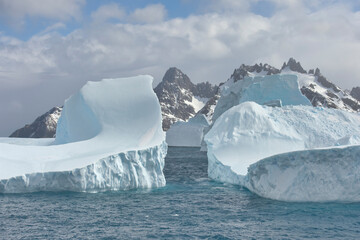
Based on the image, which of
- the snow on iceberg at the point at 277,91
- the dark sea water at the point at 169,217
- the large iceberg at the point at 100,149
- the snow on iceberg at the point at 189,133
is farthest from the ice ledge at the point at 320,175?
the snow on iceberg at the point at 189,133

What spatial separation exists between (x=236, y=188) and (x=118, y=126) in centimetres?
742

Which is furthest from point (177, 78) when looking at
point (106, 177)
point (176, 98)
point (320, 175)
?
point (320, 175)

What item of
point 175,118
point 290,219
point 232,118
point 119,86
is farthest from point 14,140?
point 175,118

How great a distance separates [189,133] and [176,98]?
60331mm

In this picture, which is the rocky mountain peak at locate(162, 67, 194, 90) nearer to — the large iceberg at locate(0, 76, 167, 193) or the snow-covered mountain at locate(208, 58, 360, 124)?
the snow-covered mountain at locate(208, 58, 360, 124)

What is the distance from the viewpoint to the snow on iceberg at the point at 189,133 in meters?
66.9

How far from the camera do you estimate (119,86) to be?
24938 mm

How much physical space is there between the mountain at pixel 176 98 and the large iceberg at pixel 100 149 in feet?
228

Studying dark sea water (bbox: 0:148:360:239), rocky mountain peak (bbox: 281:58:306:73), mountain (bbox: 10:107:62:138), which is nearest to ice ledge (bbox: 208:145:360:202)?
dark sea water (bbox: 0:148:360:239)

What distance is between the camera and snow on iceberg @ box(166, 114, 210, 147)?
66.9 meters

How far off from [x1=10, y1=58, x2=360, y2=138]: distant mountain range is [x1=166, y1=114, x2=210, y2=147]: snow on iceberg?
3332 mm

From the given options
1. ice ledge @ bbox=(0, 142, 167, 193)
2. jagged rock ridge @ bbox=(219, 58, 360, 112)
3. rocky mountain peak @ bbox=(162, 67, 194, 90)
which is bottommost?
ice ledge @ bbox=(0, 142, 167, 193)

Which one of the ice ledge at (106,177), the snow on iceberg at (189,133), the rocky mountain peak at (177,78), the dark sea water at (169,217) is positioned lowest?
the dark sea water at (169,217)

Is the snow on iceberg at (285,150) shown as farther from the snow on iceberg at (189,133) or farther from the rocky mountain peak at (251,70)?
the rocky mountain peak at (251,70)
